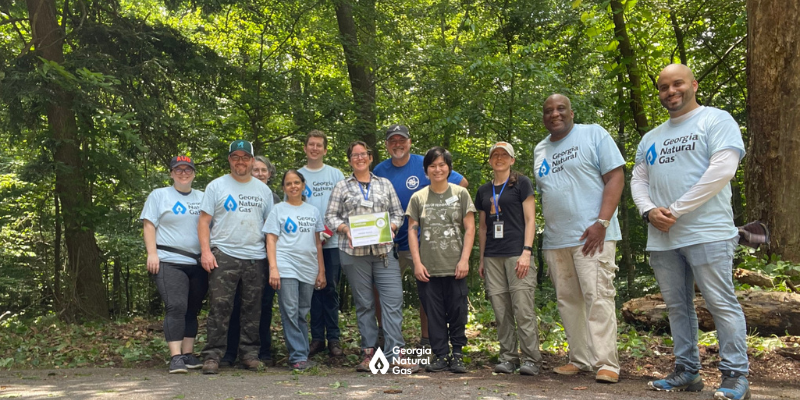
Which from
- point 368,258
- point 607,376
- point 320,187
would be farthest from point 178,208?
point 607,376

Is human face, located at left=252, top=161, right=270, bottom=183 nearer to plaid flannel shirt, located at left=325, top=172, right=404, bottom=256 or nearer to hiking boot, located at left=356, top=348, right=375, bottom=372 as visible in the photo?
plaid flannel shirt, located at left=325, top=172, right=404, bottom=256

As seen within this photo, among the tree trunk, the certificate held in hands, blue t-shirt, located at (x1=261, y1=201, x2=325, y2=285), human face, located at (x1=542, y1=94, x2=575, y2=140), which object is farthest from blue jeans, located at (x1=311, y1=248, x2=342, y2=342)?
the tree trunk

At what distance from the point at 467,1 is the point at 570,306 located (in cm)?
995

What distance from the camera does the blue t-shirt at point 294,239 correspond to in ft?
19.6

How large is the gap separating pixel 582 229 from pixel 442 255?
4.25 feet

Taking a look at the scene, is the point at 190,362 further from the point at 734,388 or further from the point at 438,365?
the point at 734,388

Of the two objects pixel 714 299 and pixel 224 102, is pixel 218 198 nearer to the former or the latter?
pixel 714 299

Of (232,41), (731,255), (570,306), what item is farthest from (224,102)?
(731,255)

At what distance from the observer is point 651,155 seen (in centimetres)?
463

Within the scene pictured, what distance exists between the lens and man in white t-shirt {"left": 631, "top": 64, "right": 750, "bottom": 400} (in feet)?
13.6

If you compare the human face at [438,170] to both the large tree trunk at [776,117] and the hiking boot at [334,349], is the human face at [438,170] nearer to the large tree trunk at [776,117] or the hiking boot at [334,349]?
the hiking boot at [334,349]

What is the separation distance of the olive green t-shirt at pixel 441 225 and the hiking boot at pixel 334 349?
1663 mm

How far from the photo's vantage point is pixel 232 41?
13125mm

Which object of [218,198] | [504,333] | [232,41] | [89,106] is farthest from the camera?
[232,41]
